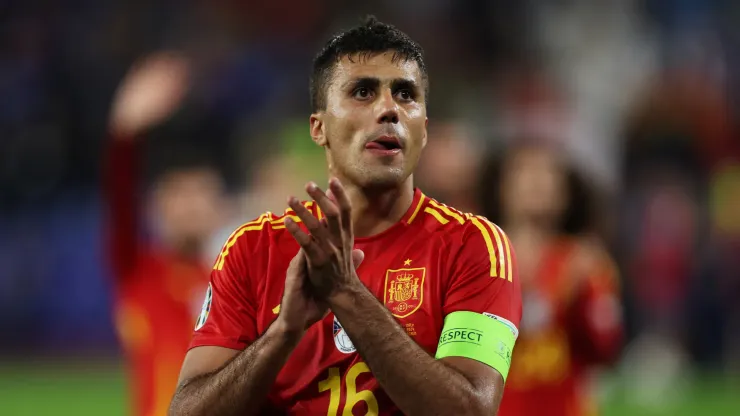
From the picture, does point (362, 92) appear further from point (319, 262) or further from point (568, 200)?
point (568, 200)

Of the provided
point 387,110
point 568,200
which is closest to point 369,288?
point 387,110

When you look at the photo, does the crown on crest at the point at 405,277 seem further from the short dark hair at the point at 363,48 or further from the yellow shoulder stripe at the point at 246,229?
the short dark hair at the point at 363,48

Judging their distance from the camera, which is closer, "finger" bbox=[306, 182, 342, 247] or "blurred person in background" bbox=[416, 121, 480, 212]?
"finger" bbox=[306, 182, 342, 247]

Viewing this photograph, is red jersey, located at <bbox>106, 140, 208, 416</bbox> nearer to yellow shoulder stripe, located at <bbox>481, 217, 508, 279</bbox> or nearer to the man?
the man

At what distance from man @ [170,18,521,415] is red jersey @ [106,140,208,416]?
109 inches

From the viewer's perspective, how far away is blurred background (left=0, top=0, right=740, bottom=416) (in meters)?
14.4

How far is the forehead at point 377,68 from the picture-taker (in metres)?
3.79

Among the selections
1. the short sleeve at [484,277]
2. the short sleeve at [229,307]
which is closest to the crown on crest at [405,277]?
the short sleeve at [484,277]

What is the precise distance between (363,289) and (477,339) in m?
0.42

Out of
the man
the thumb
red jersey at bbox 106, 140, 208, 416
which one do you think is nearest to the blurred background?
red jersey at bbox 106, 140, 208, 416

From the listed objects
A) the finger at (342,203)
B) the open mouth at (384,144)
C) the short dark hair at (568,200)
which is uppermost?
the short dark hair at (568,200)

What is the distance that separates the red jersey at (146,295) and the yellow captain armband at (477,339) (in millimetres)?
3259

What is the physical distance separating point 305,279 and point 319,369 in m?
0.38

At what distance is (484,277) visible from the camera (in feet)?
12.1
